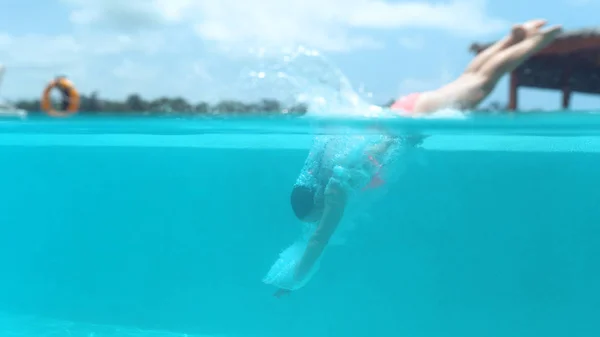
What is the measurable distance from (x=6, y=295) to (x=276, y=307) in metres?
6.97

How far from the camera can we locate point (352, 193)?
604cm

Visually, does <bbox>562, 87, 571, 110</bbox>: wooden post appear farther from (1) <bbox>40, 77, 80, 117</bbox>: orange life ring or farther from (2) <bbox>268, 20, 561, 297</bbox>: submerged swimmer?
(1) <bbox>40, 77, 80, 117</bbox>: orange life ring

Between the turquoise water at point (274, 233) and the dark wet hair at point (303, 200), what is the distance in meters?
4.37

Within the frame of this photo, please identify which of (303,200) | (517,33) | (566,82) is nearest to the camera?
(517,33)

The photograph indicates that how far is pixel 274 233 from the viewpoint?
1925cm

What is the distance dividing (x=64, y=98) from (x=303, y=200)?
10.2 meters

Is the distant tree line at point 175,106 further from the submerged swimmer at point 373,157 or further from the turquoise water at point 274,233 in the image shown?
the submerged swimmer at point 373,157

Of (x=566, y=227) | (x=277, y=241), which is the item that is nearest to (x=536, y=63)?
(x=566, y=227)

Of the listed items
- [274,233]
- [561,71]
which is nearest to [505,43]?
[561,71]

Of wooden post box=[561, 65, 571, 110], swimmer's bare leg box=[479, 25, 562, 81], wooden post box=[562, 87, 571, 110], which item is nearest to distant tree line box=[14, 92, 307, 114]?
swimmer's bare leg box=[479, 25, 562, 81]

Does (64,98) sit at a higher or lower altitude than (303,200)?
higher

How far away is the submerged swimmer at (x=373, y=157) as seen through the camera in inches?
192

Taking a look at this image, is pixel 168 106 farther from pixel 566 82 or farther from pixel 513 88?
pixel 566 82

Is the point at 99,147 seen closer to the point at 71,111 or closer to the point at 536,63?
the point at 71,111
